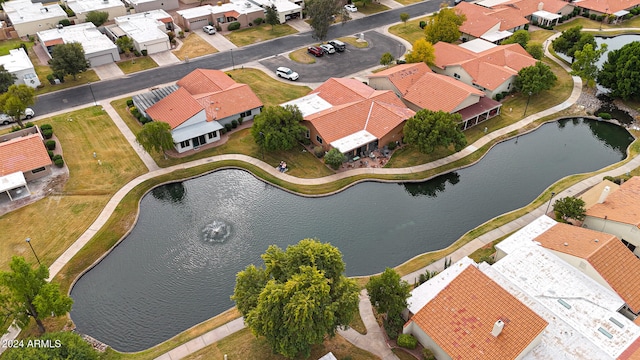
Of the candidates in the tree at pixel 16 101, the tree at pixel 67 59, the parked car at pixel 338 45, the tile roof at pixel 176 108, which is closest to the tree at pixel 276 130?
the tile roof at pixel 176 108

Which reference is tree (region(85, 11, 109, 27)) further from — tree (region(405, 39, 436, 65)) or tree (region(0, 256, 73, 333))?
tree (region(0, 256, 73, 333))

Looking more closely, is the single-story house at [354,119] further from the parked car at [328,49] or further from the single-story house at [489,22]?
the single-story house at [489,22]

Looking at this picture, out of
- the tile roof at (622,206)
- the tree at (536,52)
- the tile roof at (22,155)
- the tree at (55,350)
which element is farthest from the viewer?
the tree at (536,52)

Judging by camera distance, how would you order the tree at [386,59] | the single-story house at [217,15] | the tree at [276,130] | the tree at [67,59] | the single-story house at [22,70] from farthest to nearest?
the single-story house at [217,15] → the tree at [386,59] → the single-story house at [22,70] → the tree at [67,59] → the tree at [276,130]

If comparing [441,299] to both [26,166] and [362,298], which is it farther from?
[26,166]

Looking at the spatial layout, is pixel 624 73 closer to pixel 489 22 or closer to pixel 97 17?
pixel 489 22

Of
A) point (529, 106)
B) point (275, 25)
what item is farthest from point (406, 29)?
point (529, 106)
